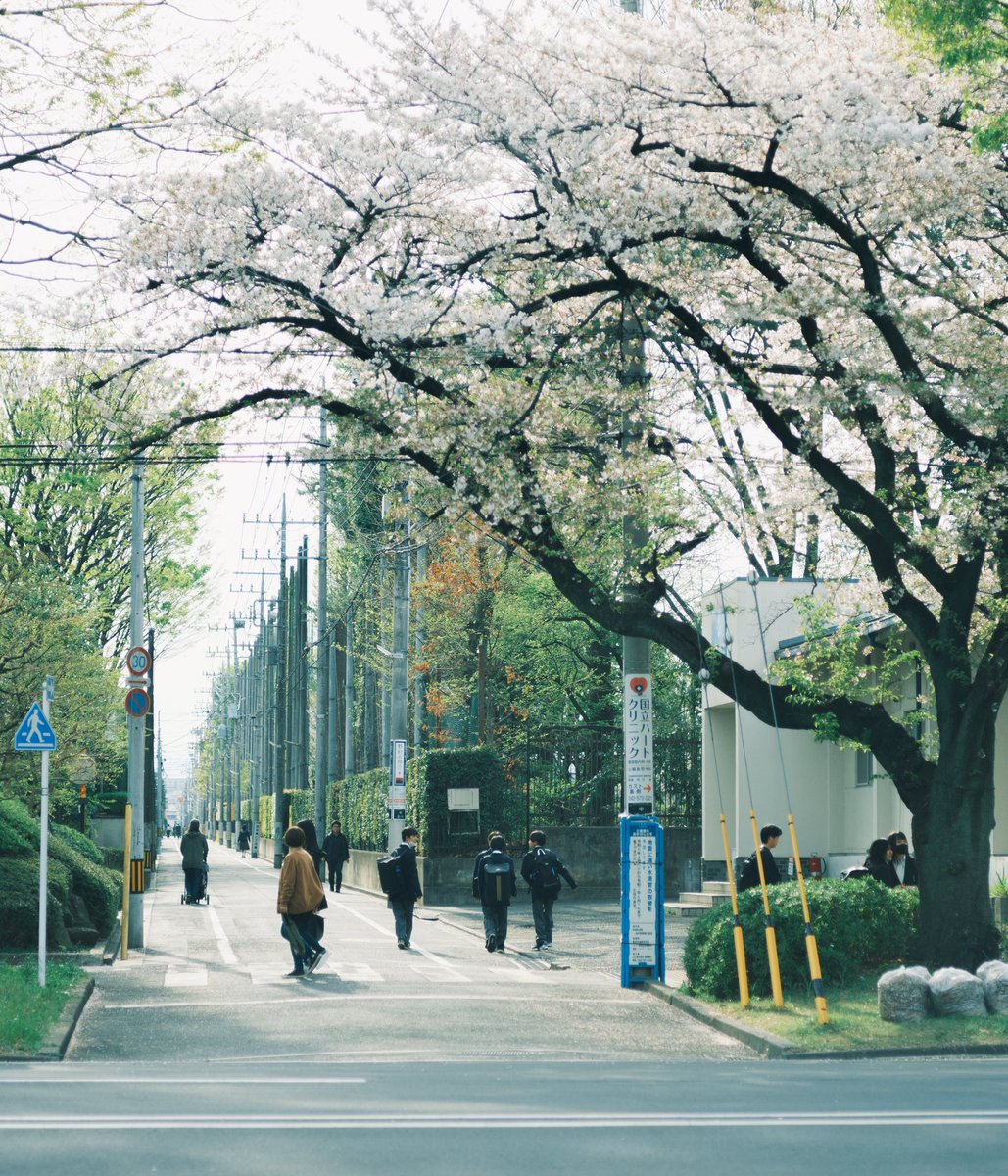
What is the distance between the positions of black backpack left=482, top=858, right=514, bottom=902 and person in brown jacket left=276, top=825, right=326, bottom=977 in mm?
3692

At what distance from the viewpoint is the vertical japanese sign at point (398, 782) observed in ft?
109

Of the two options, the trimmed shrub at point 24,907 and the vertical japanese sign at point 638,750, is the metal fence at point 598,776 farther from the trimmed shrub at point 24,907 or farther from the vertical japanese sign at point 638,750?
the vertical japanese sign at point 638,750

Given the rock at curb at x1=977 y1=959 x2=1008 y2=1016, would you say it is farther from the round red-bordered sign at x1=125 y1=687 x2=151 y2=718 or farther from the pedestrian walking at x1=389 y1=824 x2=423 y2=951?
the round red-bordered sign at x1=125 y1=687 x2=151 y2=718

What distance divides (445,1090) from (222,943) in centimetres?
1494

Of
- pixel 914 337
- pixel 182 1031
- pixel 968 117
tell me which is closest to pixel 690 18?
pixel 968 117

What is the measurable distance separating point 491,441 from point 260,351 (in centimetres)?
240

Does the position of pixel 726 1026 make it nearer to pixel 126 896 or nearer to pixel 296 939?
pixel 296 939

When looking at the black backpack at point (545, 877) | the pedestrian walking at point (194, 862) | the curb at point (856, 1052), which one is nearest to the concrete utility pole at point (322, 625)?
the pedestrian walking at point (194, 862)

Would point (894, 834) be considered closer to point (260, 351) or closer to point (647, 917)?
point (647, 917)

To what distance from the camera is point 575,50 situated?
14.0 meters

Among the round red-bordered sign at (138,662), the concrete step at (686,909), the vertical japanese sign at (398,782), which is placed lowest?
the concrete step at (686,909)

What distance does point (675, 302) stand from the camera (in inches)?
588

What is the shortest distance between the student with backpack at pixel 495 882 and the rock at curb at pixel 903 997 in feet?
29.1

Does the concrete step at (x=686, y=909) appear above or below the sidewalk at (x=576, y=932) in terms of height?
above
